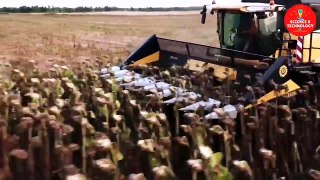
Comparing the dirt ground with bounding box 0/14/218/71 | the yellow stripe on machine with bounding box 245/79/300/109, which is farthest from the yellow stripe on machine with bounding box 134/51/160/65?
the dirt ground with bounding box 0/14/218/71

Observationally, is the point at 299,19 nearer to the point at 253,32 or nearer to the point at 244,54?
the point at 253,32

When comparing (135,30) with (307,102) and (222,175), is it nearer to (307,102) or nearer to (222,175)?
(307,102)

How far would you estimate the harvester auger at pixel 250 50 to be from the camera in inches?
227

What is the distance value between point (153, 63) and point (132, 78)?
965mm

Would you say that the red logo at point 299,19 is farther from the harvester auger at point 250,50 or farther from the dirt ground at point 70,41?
the dirt ground at point 70,41

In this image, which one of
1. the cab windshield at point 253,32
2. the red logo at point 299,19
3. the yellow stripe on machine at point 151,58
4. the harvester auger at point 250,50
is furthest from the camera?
the yellow stripe on machine at point 151,58

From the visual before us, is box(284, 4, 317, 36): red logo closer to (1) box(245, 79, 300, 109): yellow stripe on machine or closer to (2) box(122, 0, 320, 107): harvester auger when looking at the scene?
(2) box(122, 0, 320, 107): harvester auger

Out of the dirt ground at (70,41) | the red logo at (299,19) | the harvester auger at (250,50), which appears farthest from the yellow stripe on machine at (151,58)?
the dirt ground at (70,41)

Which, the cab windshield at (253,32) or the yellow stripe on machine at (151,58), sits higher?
the cab windshield at (253,32)

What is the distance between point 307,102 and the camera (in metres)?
5.30

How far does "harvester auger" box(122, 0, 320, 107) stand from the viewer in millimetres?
5758

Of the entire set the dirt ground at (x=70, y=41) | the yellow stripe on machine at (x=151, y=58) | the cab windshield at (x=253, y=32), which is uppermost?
the cab windshield at (x=253, y=32)

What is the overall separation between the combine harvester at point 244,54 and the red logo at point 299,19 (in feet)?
0.44

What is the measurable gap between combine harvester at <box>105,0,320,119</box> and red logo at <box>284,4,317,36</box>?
0.44 feet
